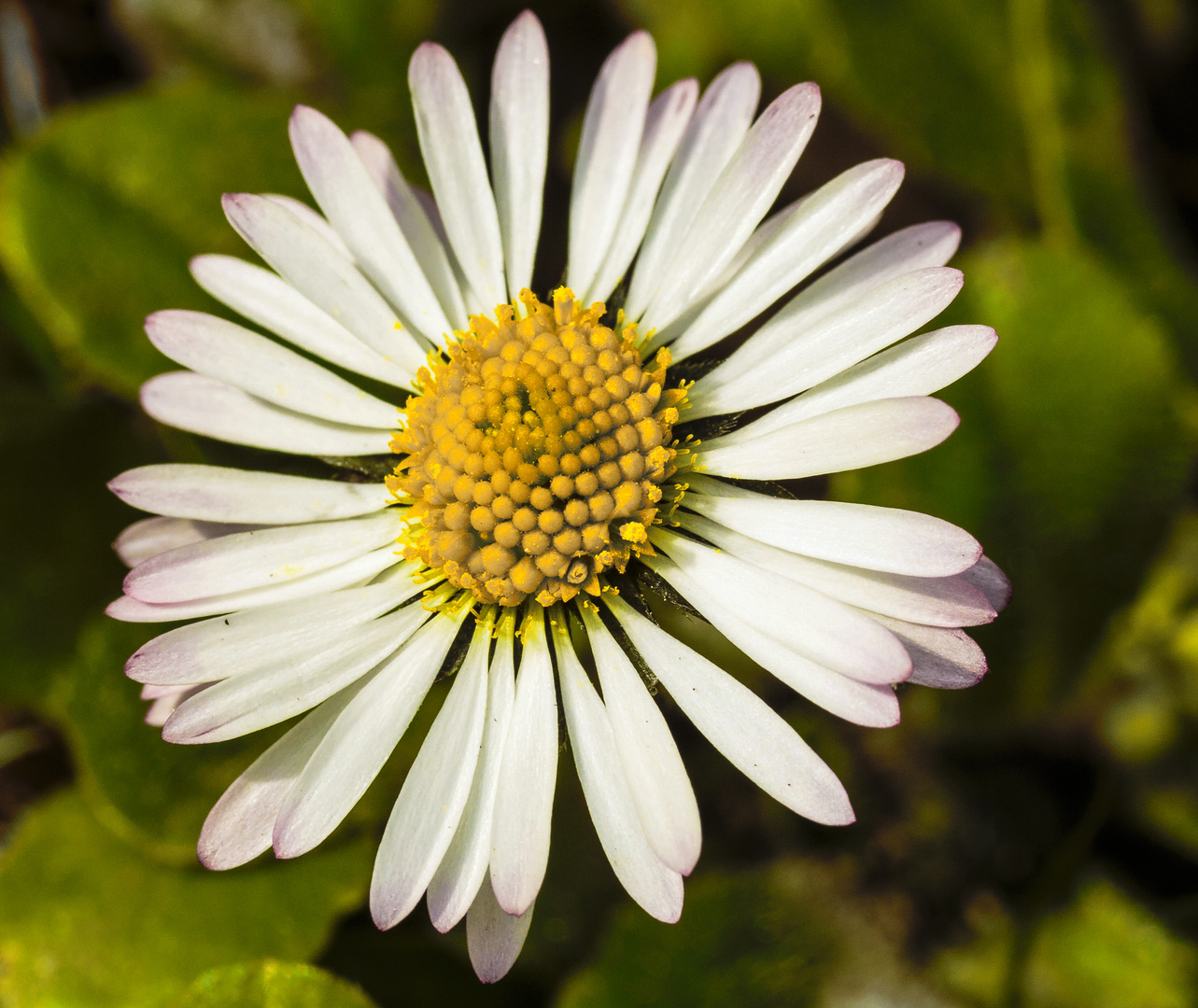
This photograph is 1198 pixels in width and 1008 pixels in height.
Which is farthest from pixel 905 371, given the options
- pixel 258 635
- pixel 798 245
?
pixel 258 635

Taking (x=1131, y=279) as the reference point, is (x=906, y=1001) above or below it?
below

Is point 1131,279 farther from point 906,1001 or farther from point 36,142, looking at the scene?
point 36,142

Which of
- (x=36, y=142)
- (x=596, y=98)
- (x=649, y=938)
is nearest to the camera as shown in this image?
(x=596, y=98)

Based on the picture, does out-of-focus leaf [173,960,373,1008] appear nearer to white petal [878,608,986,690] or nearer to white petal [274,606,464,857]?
white petal [274,606,464,857]

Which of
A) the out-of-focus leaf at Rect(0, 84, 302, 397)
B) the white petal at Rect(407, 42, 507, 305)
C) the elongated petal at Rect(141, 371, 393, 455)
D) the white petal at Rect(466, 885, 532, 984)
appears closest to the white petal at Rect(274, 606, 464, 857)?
the white petal at Rect(466, 885, 532, 984)

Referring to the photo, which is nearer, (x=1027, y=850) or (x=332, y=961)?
(x=332, y=961)

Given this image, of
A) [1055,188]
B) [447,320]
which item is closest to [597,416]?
[447,320]
